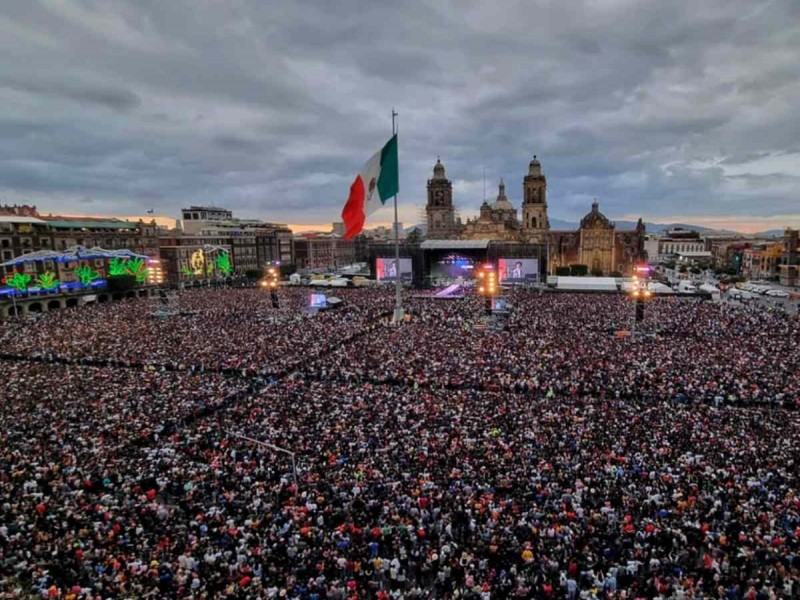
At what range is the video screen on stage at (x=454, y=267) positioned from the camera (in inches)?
2884

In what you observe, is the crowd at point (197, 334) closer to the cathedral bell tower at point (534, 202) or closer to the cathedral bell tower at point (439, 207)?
the cathedral bell tower at point (534, 202)

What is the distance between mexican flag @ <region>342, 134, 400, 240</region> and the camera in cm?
2809

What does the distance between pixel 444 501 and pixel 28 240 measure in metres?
67.0

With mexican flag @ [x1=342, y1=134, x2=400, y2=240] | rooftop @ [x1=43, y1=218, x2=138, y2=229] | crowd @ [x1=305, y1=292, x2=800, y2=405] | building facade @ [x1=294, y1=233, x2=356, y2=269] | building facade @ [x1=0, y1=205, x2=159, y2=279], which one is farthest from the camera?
building facade @ [x1=294, y1=233, x2=356, y2=269]

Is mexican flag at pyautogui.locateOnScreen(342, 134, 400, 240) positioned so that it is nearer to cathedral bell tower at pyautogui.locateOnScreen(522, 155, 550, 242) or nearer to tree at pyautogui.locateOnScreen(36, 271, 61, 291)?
tree at pyautogui.locateOnScreen(36, 271, 61, 291)

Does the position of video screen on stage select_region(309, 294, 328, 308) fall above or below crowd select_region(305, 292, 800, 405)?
above

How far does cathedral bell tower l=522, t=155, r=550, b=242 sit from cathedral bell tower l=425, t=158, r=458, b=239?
16.8 meters

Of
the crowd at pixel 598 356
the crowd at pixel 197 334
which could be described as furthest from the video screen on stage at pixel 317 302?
the crowd at pixel 598 356

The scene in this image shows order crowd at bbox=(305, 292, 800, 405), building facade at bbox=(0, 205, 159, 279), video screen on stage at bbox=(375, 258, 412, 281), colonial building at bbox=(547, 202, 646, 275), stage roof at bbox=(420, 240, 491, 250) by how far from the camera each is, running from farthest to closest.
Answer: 1. colonial building at bbox=(547, 202, 646, 275)
2. stage roof at bbox=(420, 240, 491, 250)
3. video screen on stage at bbox=(375, 258, 412, 281)
4. building facade at bbox=(0, 205, 159, 279)
5. crowd at bbox=(305, 292, 800, 405)

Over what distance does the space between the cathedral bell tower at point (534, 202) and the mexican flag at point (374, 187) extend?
69.4 m

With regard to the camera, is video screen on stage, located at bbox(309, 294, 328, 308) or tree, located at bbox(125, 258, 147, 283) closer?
video screen on stage, located at bbox(309, 294, 328, 308)

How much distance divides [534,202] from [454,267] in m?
30.7

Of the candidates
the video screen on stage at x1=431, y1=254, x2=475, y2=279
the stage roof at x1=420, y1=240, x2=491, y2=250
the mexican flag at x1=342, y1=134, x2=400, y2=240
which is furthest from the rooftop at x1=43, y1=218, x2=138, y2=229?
the mexican flag at x1=342, y1=134, x2=400, y2=240

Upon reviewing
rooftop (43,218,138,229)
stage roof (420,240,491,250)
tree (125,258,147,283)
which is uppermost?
rooftop (43,218,138,229)
